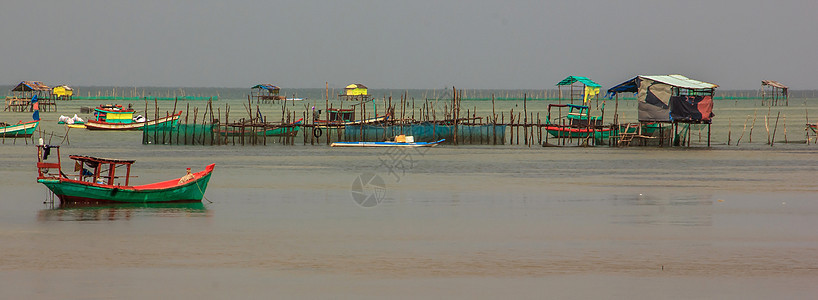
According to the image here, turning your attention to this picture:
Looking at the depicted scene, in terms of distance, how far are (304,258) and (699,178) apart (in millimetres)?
15796

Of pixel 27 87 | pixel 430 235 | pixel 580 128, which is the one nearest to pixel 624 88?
pixel 580 128

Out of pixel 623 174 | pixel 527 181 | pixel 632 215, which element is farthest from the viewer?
pixel 623 174

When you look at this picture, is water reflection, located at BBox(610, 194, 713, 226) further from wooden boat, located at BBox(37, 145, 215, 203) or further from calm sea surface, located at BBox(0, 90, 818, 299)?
wooden boat, located at BBox(37, 145, 215, 203)

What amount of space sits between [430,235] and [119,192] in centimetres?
694

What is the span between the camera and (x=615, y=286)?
Result: 12.2 metres

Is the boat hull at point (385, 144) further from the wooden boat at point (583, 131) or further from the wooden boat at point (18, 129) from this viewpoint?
the wooden boat at point (18, 129)

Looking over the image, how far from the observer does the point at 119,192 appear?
1905 centimetres

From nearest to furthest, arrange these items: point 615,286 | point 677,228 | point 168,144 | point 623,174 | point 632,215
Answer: point 615,286 → point 677,228 → point 632,215 → point 623,174 → point 168,144

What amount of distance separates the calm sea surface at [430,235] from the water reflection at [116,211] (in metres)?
0.07

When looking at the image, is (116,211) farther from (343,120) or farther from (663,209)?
(343,120)

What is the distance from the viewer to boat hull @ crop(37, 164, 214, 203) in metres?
18.8

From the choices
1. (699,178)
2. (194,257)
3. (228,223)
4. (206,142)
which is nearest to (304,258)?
(194,257)

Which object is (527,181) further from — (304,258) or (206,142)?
(206,142)

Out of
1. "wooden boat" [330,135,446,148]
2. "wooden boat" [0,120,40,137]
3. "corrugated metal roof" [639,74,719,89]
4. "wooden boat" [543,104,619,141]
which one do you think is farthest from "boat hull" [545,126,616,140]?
"wooden boat" [0,120,40,137]
